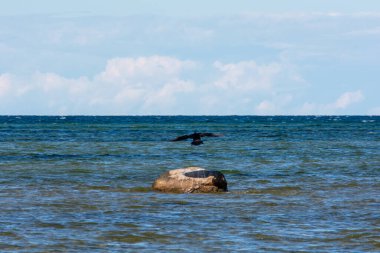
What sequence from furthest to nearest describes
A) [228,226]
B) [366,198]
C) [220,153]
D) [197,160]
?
1. [220,153]
2. [197,160]
3. [366,198]
4. [228,226]

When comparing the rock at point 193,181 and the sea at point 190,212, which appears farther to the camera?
the rock at point 193,181

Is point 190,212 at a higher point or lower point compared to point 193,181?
lower

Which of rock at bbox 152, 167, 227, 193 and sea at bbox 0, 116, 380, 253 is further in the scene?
rock at bbox 152, 167, 227, 193

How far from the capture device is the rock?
969 inches

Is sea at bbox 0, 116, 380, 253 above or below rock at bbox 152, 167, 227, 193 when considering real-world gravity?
below

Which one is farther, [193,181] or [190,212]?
[193,181]

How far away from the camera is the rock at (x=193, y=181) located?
80.7 feet

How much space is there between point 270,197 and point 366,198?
9.23 feet

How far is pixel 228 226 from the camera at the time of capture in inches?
722

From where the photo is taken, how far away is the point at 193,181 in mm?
24594

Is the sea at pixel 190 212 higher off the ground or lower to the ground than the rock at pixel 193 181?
lower

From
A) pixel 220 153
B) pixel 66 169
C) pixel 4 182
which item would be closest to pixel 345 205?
pixel 4 182

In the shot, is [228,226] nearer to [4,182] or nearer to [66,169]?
[4,182]

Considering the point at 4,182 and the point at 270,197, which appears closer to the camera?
the point at 270,197
